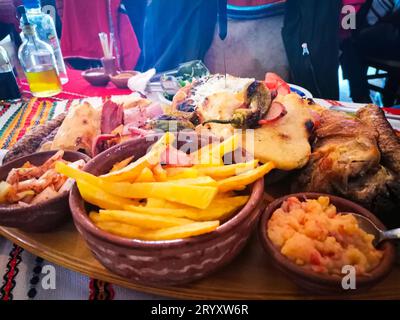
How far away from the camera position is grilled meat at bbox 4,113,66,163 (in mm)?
1608

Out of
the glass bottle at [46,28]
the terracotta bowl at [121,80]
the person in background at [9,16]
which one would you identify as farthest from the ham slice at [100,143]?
the person in background at [9,16]

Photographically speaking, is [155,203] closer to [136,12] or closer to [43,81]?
[43,81]

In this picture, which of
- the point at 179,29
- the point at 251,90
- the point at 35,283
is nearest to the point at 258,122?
the point at 251,90

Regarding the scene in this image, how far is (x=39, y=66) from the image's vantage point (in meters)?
2.92

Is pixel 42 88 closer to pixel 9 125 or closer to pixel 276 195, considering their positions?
pixel 9 125

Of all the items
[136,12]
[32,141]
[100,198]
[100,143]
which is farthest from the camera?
[136,12]

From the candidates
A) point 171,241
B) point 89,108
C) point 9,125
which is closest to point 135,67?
point 9,125

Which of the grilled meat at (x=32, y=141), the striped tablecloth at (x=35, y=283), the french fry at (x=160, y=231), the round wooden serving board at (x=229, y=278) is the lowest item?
the striped tablecloth at (x=35, y=283)

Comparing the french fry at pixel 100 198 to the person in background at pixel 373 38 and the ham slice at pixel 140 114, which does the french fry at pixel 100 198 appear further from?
the person in background at pixel 373 38

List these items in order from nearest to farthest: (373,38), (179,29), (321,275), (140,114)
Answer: (321,275)
(140,114)
(373,38)
(179,29)

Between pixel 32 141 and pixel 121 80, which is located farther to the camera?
pixel 121 80

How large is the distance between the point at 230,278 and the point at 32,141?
1279mm

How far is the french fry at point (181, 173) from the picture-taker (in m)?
1.06

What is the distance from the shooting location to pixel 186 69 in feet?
9.32
